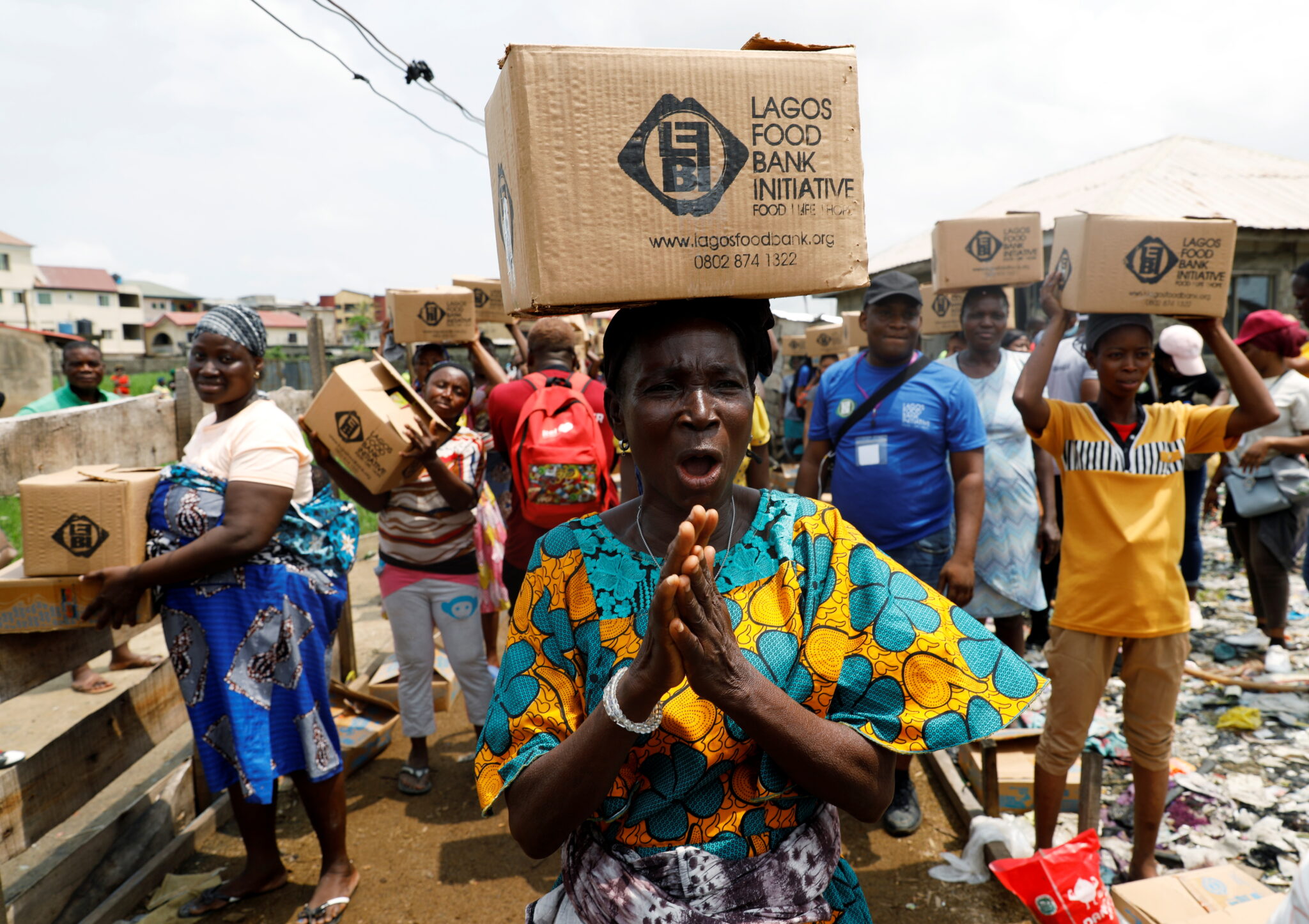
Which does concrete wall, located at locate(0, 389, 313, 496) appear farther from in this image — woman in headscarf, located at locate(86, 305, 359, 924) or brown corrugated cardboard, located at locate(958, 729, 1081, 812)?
brown corrugated cardboard, located at locate(958, 729, 1081, 812)

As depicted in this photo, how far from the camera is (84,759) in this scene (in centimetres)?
304

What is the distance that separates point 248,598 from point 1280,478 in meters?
5.55

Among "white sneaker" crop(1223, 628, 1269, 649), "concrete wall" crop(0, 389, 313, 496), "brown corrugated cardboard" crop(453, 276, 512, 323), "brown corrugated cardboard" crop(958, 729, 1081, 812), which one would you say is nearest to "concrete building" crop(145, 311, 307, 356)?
"brown corrugated cardboard" crop(453, 276, 512, 323)

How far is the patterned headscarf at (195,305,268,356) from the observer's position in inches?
113

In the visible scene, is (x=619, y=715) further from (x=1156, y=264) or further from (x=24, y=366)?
(x=24, y=366)

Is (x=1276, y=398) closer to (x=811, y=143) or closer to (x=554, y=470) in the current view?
(x=554, y=470)

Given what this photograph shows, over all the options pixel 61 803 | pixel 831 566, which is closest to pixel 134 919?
pixel 61 803

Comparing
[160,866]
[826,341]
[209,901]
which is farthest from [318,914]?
[826,341]

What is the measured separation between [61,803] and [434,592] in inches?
64.0

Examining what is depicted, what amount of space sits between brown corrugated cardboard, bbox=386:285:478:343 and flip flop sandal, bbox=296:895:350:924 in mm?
3673

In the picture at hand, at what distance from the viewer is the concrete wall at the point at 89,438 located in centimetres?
315

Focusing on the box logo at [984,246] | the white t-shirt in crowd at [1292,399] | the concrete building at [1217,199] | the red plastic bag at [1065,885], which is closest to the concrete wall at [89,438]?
the red plastic bag at [1065,885]

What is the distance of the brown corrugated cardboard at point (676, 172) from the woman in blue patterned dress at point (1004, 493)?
297cm

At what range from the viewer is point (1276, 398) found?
4.64 metres
